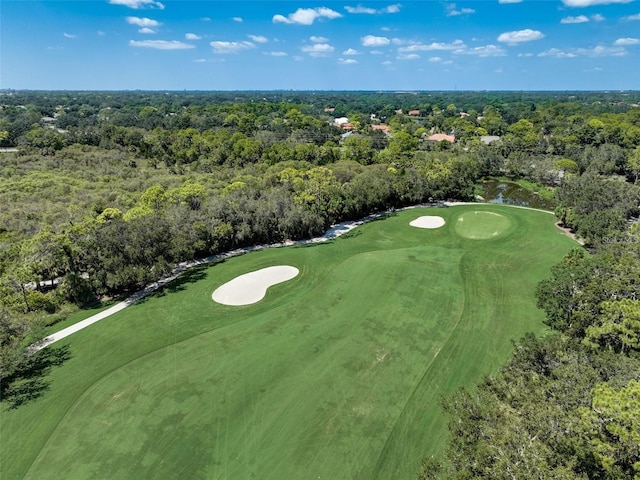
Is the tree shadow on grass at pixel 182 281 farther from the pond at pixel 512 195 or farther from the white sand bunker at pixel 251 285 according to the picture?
the pond at pixel 512 195

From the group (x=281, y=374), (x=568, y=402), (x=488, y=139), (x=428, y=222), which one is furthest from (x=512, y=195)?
(x=281, y=374)

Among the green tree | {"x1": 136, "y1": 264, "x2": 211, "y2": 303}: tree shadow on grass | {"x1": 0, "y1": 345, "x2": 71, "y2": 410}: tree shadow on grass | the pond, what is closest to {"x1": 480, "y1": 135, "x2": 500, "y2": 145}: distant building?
the pond

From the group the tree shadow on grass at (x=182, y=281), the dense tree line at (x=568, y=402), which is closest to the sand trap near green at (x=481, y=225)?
the dense tree line at (x=568, y=402)

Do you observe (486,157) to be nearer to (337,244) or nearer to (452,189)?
(452,189)

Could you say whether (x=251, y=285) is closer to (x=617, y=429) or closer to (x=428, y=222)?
(x=617, y=429)

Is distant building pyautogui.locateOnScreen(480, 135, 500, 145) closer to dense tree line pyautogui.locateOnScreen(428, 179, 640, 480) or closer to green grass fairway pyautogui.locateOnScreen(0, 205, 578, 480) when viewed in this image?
green grass fairway pyautogui.locateOnScreen(0, 205, 578, 480)
